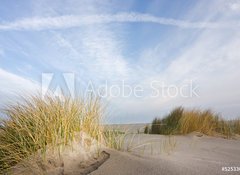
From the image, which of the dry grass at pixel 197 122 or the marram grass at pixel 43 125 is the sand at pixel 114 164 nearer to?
the marram grass at pixel 43 125

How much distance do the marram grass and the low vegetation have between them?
3.60 m

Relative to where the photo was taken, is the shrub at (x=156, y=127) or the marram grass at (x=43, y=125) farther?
the shrub at (x=156, y=127)

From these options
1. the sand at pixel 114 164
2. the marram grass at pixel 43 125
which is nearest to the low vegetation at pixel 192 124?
the marram grass at pixel 43 125

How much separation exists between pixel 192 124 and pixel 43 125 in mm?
4509

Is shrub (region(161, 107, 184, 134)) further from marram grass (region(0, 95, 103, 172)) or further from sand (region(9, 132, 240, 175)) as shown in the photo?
sand (region(9, 132, 240, 175))

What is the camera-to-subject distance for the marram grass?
3.29m

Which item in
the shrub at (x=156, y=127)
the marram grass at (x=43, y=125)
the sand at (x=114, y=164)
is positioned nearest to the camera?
the sand at (x=114, y=164)

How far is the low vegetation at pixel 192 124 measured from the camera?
23.3 ft

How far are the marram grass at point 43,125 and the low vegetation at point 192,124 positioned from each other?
360 centimetres

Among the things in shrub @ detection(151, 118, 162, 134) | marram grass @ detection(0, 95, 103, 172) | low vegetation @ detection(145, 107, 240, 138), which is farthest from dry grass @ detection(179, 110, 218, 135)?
Result: marram grass @ detection(0, 95, 103, 172)

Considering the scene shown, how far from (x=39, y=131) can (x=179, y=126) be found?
430cm

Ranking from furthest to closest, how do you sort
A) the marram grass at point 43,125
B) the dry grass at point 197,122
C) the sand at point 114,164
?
the dry grass at point 197,122 → the marram grass at point 43,125 → the sand at point 114,164

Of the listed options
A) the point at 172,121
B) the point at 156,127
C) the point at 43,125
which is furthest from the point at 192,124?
the point at 43,125

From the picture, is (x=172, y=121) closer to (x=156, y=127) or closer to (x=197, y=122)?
(x=156, y=127)
